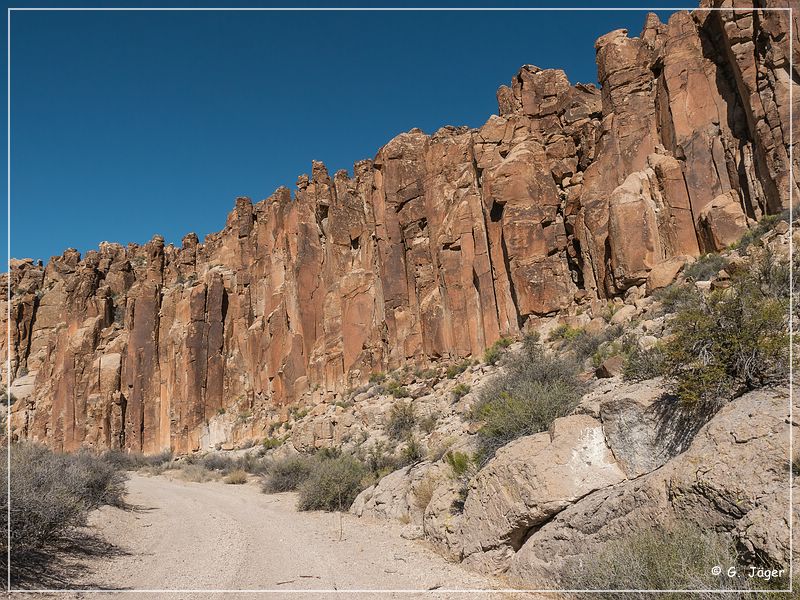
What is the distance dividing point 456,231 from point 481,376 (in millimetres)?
9298

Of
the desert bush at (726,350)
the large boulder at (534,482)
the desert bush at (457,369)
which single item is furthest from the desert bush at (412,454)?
the desert bush at (726,350)

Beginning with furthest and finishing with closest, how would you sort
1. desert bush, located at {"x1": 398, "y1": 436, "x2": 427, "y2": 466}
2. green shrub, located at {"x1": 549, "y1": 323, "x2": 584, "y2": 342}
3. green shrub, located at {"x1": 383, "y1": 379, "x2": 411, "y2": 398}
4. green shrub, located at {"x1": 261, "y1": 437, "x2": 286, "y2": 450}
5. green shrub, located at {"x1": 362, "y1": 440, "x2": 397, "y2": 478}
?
1. green shrub, located at {"x1": 261, "y1": 437, "x2": 286, "y2": 450}
2. green shrub, located at {"x1": 383, "y1": 379, "x2": 411, "y2": 398}
3. green shrub, located at {"x1": 549, "y1": 323, "x2": 584, "y2": 342}
4. green shrub, located at {"x1": 362, "y1": 440, "x2": 397, "y2": 478}
5. desert bush, located at {"x1": 398, "y1": 436, "x2": 427, "y2": 466}

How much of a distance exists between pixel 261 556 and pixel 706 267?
16.2 metres

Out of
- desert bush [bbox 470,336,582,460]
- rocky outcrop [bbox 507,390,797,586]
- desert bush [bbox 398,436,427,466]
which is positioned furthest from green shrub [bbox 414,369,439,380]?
rocky outcrop [bbox 507,390,797,586]

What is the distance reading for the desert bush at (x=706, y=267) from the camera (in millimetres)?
17516

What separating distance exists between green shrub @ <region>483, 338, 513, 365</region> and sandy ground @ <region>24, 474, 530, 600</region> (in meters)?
11.4

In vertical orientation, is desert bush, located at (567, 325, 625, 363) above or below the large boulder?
above

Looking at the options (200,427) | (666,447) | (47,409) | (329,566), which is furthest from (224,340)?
(666,447)

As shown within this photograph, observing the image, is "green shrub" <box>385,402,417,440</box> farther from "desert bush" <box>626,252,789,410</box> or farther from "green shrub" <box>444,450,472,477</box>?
"desert bush" <box>626,252,789,410</box>

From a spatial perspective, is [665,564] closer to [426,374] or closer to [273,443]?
[426,374]

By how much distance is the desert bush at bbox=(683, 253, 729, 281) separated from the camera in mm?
17516

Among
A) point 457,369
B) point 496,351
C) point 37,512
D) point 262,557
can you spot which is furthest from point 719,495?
point 457,369

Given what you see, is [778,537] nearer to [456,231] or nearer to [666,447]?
[666,447]

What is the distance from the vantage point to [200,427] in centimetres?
4238
